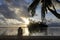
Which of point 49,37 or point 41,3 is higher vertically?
point 41,3

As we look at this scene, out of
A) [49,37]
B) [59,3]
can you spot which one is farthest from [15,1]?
[49,37]

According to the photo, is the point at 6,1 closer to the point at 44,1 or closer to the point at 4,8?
the point at 4,8

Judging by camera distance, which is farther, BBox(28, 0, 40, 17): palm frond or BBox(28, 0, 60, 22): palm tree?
BBox(28, 0, 40, 17): palm frond

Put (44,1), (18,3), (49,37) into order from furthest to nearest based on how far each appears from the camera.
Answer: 1. (18,3)
2. (44,1)
3. (49,37)

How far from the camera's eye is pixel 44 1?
13.2 metres

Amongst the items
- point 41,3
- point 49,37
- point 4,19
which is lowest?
point 49,37

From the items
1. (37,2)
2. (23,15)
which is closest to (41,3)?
(37,2)

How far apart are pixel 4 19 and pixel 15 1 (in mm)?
1622

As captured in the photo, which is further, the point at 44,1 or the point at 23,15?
the point at 23,15

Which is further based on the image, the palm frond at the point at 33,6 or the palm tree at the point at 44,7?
the palm frond at the point at 33,6

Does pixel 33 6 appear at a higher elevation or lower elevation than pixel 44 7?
higher

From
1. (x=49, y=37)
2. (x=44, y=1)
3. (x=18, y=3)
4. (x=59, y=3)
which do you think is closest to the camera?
(x=49, y=37)

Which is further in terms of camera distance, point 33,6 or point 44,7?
point 33,6

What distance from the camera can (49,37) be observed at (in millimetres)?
11570
